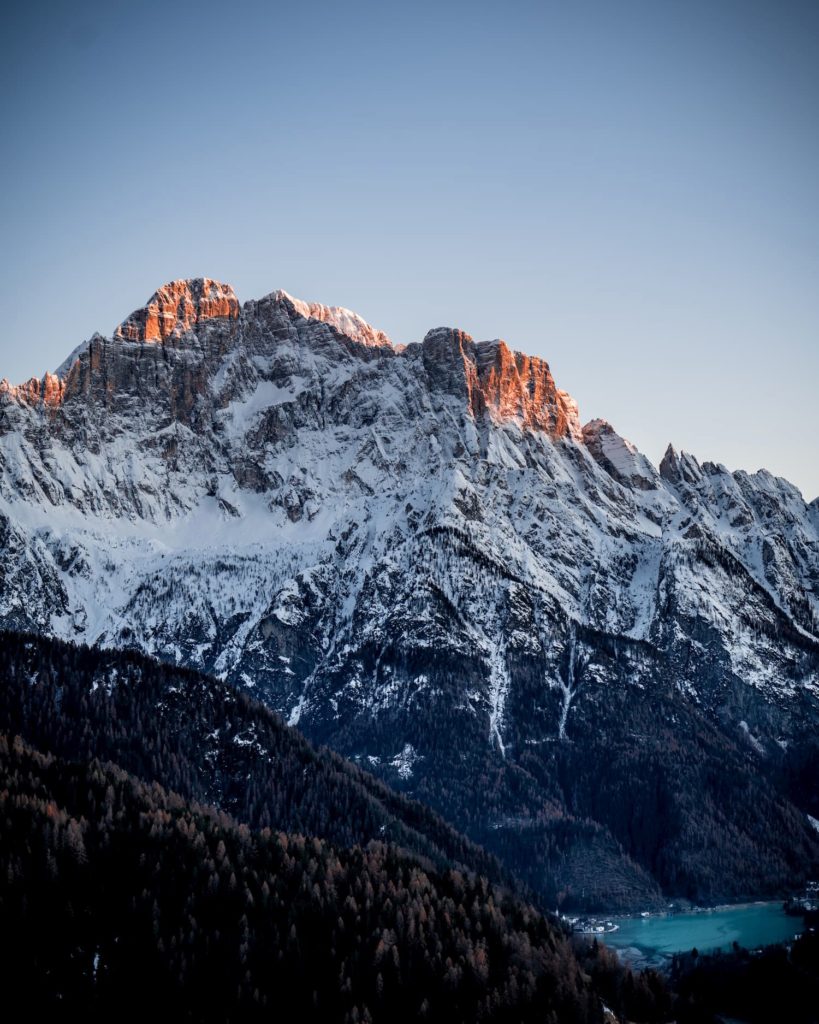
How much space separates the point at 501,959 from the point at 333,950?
2293 cm

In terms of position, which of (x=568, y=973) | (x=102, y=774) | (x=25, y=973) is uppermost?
(x=102, y=774)

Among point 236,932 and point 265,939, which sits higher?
point 236,932

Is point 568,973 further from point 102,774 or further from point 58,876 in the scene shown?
point 102,774

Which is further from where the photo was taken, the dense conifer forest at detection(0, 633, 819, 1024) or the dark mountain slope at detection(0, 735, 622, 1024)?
the dense conifer forest at detection(0, 633, 819, 1024)

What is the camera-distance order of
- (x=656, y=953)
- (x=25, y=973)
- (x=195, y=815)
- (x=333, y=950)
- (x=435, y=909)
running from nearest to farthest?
1. (x=25, y=973)
2. (x=333, y=950)
3. (x=435, y=909)
4. (x=195, y=815)
5. (x=656, y=953)

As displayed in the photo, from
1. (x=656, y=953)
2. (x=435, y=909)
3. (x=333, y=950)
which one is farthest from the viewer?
(x=656, y=953)

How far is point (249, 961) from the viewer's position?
411 feet

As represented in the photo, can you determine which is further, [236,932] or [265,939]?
[236,932]

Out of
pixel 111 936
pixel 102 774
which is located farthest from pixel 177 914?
pixel 102 774

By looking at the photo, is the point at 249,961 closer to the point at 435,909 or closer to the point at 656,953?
the point at 435,909

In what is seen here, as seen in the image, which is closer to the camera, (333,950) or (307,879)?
(333,950)

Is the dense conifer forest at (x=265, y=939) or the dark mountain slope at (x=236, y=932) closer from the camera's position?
the dark mountain slope at (x=236, y=932)

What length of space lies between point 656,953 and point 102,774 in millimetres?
118579

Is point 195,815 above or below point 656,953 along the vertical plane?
above
